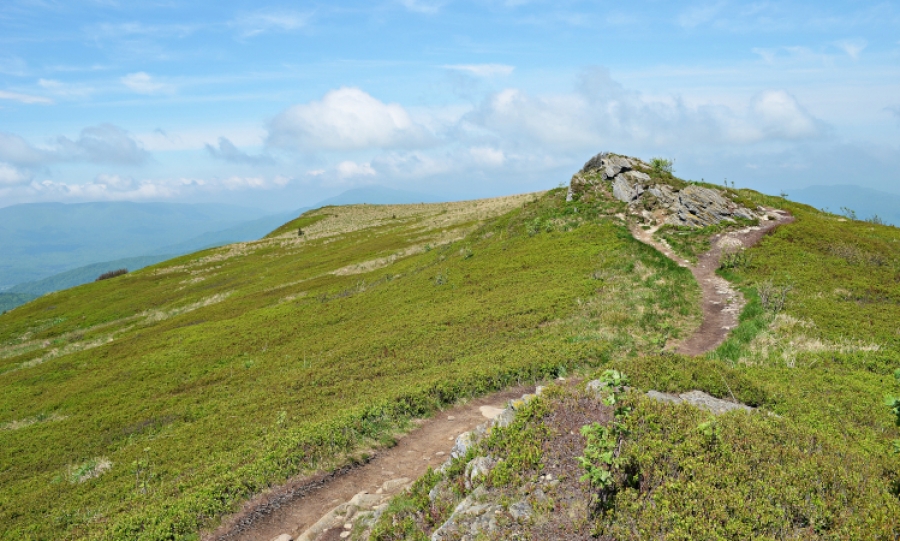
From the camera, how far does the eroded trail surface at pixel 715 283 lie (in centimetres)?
2233

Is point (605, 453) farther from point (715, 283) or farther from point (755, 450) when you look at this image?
point (715, 283)

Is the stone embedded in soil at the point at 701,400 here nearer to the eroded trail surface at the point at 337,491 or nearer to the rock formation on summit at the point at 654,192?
A: the eroded trail surface at the point at 337,491

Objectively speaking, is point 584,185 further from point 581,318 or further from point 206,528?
point 206,528

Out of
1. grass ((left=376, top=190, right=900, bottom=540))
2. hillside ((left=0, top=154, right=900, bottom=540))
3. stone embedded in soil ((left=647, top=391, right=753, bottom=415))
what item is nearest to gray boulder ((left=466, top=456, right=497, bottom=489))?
hillside ((left=0, top=154, right=900, bottom=540))

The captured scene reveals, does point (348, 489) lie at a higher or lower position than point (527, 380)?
lower

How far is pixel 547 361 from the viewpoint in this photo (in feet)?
65.5

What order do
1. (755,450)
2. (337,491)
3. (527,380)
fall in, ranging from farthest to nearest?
(527,380), (337,491), (755,450)

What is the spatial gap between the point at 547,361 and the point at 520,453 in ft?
33.8

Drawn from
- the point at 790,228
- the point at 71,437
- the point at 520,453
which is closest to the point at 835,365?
the point at 520,453

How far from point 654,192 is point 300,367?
3974 cm

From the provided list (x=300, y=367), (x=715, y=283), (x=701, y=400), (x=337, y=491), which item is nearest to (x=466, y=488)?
(x=337, y=491)

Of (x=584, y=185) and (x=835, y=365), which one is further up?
(x=584, y=185)

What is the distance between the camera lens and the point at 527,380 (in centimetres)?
1922

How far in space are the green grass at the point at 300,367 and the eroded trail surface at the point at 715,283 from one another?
3.76 ft
